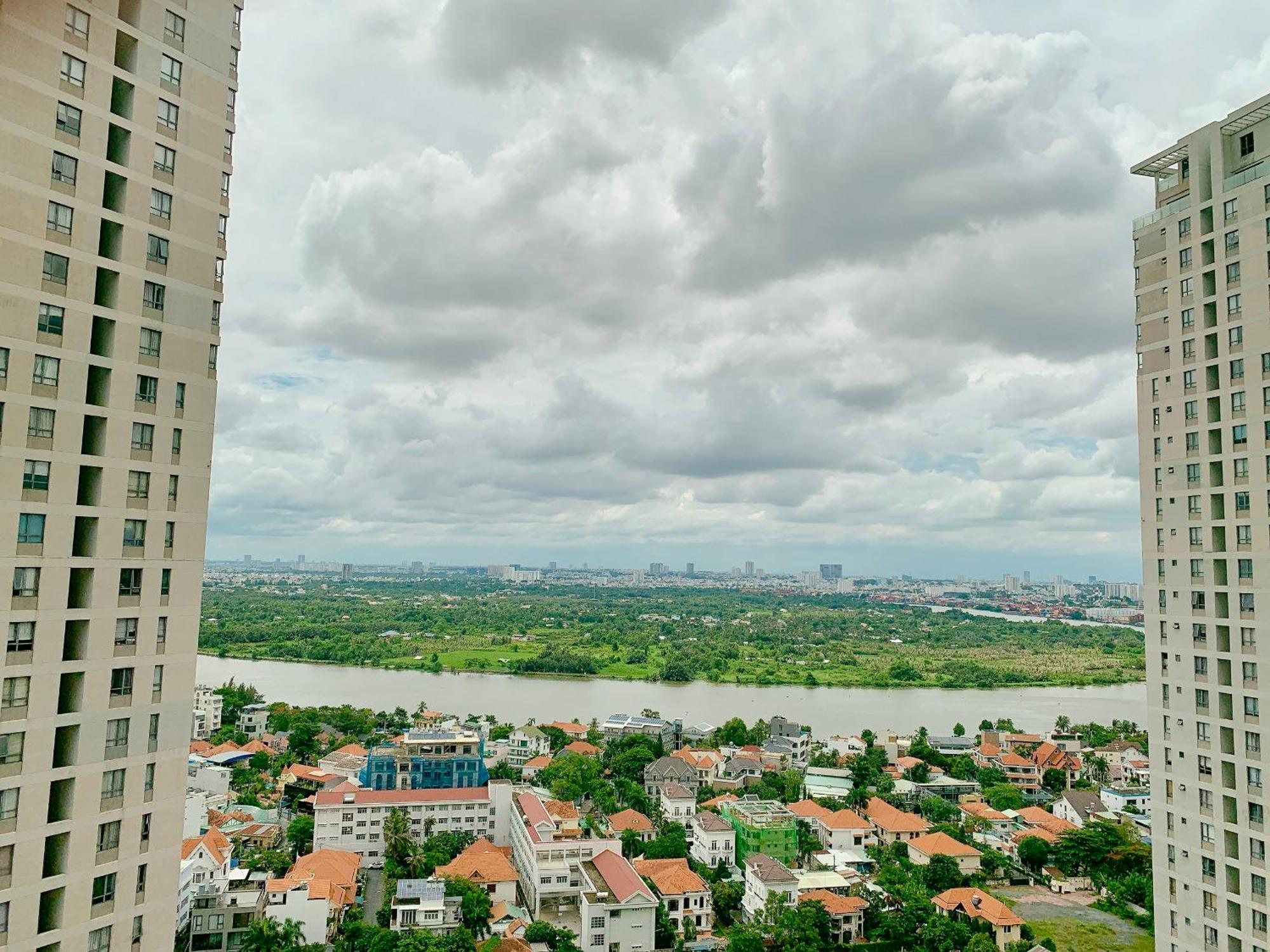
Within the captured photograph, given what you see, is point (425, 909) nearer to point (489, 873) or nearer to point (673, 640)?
point (489, 873)

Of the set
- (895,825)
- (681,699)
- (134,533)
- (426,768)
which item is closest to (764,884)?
(895,825)

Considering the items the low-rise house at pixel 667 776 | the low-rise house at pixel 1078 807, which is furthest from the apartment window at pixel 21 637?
the low-rise house at pixel 1078 807

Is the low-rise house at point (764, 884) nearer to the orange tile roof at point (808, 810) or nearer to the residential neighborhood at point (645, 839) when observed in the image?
the residential neighborhood at point (645, 839)

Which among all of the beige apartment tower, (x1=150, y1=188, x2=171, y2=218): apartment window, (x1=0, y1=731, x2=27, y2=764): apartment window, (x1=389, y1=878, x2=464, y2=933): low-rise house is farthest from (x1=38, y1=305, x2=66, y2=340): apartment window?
(x1=389, y1=878, x2=464, y2=933): low-rise house

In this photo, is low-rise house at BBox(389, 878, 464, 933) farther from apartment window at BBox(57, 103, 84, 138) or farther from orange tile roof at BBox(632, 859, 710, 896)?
apartment window at BBox(57, 103, 84, 138)

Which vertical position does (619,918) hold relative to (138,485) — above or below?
below

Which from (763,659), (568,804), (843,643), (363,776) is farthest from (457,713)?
(843,643)

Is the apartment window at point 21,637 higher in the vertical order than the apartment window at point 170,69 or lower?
lower
